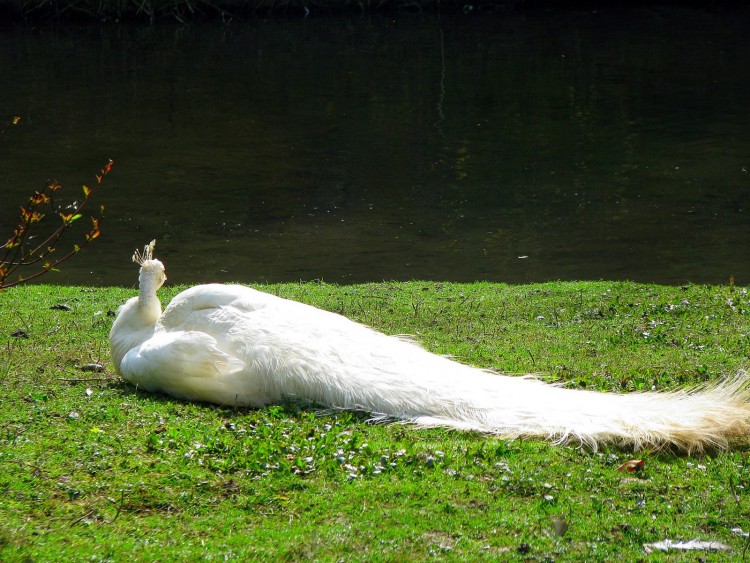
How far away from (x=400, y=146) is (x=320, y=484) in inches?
670

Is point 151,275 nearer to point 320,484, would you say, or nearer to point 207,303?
point 207,303

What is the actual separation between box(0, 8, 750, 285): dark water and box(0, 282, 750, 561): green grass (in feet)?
22.6

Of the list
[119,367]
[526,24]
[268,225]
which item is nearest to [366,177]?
[268,225]

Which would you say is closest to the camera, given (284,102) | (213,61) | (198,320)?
(198,320)

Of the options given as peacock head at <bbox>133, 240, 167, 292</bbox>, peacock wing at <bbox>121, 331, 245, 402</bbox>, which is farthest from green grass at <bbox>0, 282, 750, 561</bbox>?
peacock head at <bbox>133, 240, 167, 292</bbox>

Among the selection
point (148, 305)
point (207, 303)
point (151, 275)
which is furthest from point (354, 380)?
point (151, 275)

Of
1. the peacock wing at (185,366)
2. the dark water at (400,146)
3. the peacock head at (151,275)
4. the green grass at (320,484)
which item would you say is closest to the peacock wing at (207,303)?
the peacock wing at (185,366)

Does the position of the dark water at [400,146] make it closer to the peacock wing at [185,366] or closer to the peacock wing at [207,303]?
the peacock wing at [207,303]

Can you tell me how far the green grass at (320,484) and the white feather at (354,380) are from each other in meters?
0.14

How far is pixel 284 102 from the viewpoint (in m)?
26.5

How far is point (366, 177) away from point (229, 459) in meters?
14.1

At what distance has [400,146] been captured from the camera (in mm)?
22234

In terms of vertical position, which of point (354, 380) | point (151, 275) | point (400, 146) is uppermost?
point (151, 275)

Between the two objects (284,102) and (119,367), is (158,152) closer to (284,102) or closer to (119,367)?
(284,102)
